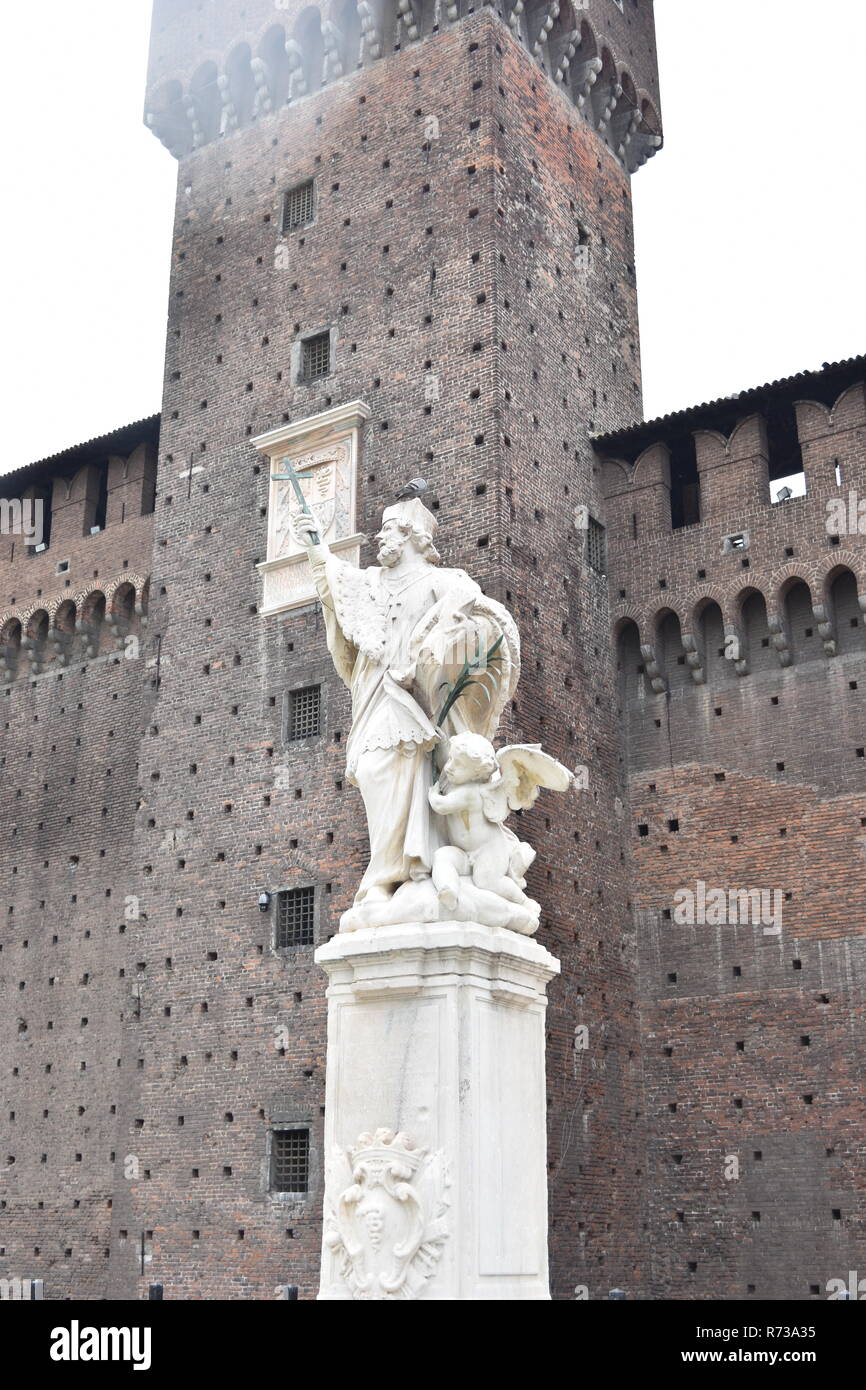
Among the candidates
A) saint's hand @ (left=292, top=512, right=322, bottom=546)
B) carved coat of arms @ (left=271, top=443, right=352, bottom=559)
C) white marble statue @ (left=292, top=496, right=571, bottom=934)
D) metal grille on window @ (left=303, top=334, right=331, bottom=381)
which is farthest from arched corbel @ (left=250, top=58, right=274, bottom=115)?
white marble statue @ (left=292, top=496, right=571, bottom=934)

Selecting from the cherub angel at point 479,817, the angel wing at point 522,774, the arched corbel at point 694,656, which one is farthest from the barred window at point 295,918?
the cherub angel at point 479,817

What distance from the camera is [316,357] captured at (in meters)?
17.9

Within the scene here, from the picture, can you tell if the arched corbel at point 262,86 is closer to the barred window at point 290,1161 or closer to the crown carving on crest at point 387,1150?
the barred window at point 290,1161

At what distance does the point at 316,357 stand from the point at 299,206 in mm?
2191

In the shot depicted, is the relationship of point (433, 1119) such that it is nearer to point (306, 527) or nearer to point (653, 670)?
point (306, 527)

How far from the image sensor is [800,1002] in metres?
15.1

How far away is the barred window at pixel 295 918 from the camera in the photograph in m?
15.5

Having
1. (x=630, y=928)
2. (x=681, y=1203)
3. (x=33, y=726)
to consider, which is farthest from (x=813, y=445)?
(x=33, y=726)

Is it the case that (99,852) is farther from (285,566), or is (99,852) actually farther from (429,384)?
(429,384)

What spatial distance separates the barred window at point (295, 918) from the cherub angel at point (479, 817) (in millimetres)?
9146

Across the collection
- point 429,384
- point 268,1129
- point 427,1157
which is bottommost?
point 427,1157

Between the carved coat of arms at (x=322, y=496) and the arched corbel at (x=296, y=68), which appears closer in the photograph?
the carved coat of arms at (x=322, y=496)

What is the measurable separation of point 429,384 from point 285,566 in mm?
2575
